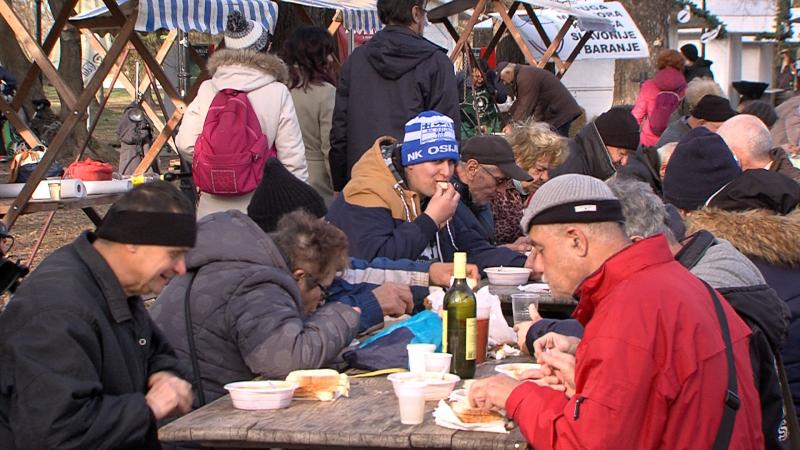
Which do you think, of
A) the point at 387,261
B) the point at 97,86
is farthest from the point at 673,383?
the point at 97,86

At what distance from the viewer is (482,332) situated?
3.82 metres

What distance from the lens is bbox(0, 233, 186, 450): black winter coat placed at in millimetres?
2846

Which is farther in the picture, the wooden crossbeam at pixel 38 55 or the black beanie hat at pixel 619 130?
the black beanie hat at pixel 619 130

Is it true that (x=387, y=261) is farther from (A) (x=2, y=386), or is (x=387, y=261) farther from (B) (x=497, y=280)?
(A) (x=2, y=386)

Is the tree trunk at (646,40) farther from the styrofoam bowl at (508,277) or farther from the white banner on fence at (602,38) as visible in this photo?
the styrofoam bowl at (508,277)

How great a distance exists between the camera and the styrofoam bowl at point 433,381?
328 cm

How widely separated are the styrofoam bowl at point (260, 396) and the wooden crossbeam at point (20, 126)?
509cm

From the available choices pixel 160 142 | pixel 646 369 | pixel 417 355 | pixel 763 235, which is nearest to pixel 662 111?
pixel 160 142

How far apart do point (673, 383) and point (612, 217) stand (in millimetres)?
477

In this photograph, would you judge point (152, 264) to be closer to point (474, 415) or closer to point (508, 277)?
point (474, 415)

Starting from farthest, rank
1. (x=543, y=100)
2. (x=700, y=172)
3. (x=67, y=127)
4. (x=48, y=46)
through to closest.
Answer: (x=543, y=100), (x=48, y=46), (x=67, y=127), (x=700, y=172)

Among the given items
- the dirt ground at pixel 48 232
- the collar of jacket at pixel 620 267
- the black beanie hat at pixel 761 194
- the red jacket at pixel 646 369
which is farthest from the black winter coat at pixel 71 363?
the dirt ground at pixel 48 232

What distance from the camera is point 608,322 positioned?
8.67 ft

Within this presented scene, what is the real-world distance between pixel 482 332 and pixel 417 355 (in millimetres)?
373
